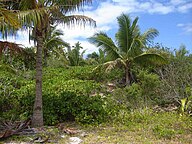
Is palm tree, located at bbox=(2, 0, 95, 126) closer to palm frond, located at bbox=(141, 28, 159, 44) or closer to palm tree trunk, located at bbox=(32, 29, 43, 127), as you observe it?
palm tree trunk, located at bbox=(32, 29, 43, 127)

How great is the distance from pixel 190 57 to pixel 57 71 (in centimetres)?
782

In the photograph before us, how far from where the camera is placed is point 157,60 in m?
15.5

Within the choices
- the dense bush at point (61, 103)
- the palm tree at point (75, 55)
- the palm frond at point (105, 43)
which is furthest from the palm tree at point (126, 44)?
the palm tree at point (75, 55)

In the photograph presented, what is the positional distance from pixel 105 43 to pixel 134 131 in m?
8.94

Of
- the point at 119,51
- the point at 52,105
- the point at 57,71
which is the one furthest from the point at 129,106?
the point at 57,71

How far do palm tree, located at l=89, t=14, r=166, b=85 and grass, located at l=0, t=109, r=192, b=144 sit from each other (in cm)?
618

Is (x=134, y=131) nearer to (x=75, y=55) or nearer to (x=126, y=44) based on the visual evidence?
(x=126, y=44)

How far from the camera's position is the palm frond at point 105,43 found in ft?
54.4

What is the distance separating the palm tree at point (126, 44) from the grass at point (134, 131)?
6180 mm

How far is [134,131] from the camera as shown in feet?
27.5

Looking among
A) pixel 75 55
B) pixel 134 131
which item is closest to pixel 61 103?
pixel 134 131

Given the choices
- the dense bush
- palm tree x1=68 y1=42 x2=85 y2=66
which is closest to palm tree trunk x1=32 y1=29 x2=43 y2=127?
the dense bush

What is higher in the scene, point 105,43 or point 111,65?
point 105,43

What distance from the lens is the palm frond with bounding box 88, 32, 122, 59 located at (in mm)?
16578
